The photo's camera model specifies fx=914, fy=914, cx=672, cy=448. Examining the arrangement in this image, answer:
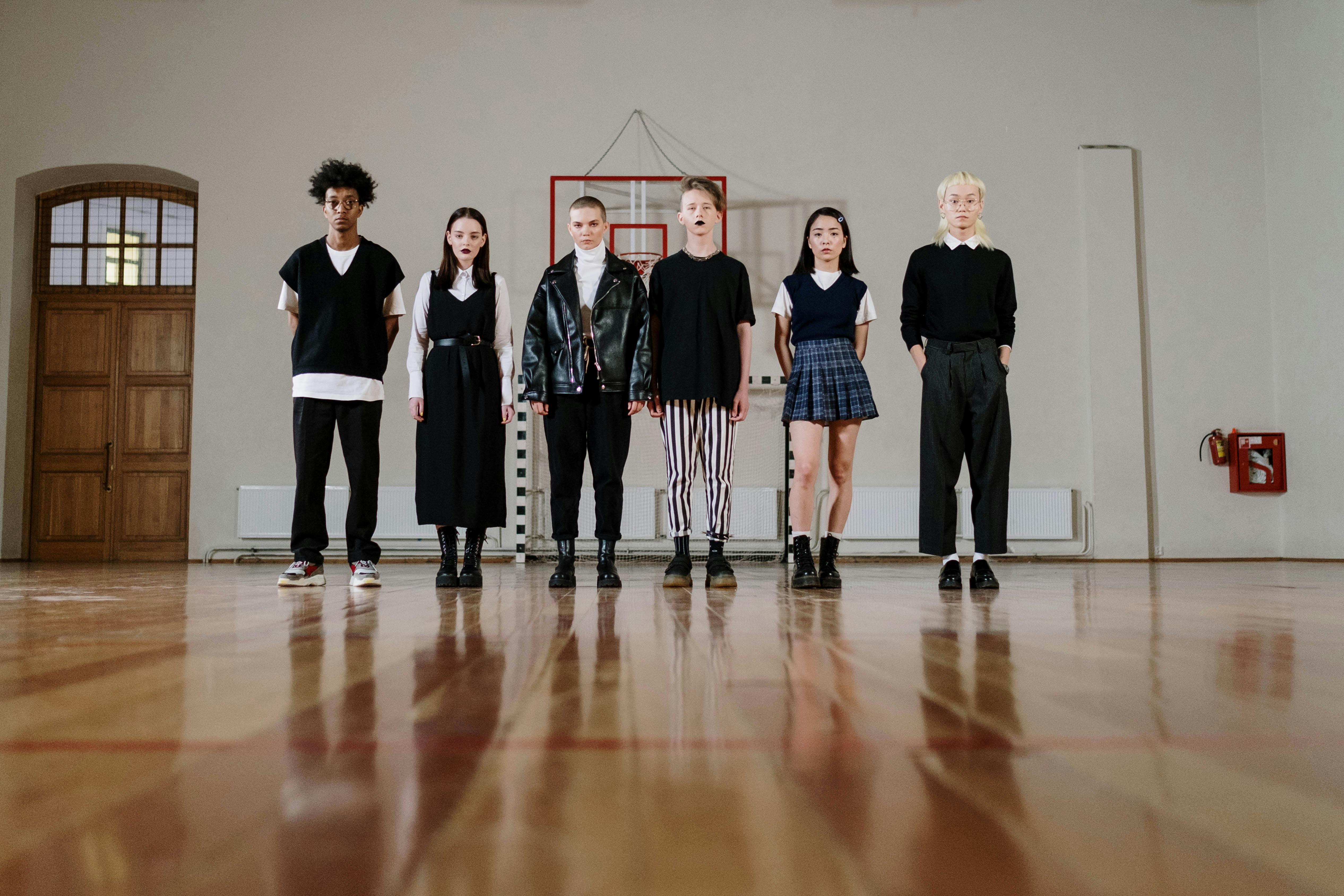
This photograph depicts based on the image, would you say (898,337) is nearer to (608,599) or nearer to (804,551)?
(804,551)

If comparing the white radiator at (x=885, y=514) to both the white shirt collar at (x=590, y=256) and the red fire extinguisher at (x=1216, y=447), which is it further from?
the white shirt collar at (x=590, y=256)

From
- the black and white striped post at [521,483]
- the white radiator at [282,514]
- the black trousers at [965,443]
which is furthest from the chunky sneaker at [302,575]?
the white radiator at [282,514]

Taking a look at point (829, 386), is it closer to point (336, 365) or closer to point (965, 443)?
point (965, 443)

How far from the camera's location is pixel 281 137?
6289mm

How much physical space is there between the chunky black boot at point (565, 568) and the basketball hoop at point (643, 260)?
125 inches

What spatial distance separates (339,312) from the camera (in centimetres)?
285

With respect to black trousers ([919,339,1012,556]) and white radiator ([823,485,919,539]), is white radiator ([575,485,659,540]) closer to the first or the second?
white radiator ([823,485,919,539])

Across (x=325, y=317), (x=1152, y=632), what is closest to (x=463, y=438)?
(x=325, y=317)

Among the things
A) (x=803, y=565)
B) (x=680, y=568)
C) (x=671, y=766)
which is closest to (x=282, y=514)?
(x=680, y=568)

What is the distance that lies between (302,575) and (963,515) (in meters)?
4.52

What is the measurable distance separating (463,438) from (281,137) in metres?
4.51

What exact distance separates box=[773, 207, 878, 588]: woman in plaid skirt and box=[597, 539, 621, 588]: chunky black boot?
1.76 feet

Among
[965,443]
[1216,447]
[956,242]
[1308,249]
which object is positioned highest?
[1308,249]

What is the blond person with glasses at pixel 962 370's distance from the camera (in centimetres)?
272
